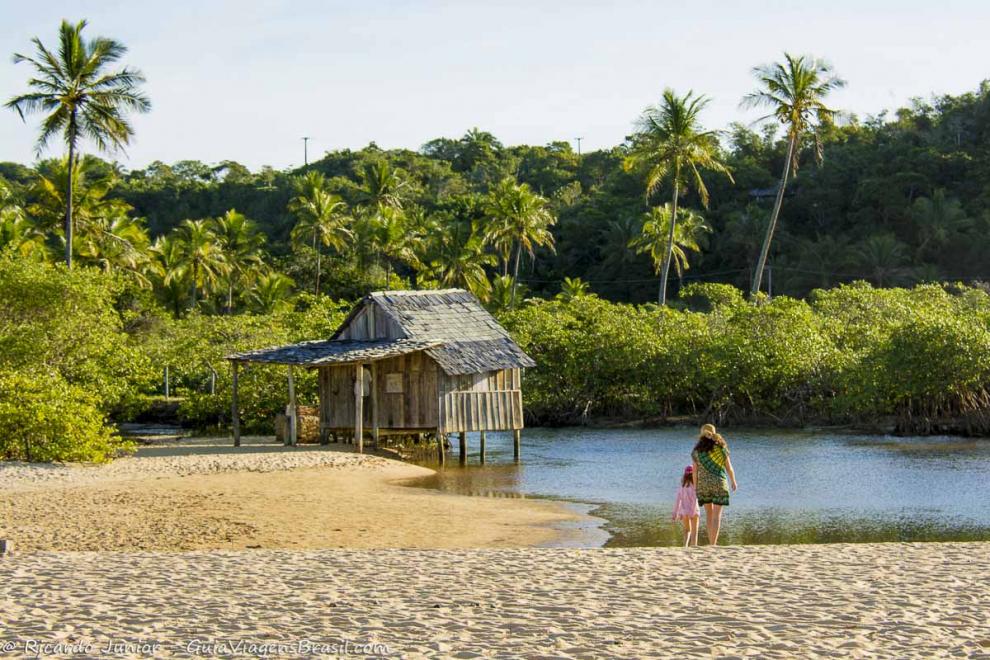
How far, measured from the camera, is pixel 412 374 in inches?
1180

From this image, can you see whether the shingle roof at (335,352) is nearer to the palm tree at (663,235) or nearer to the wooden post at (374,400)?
the wooden post at (374,400)

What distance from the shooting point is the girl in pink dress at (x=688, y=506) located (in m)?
14.6

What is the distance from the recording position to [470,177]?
90438mm

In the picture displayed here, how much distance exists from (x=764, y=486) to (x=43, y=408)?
48.4 ft

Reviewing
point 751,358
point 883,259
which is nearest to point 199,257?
point 751,358

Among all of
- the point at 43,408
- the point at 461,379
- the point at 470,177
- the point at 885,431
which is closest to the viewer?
the point at 43,408

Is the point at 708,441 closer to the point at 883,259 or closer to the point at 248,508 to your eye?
the point at 248,508

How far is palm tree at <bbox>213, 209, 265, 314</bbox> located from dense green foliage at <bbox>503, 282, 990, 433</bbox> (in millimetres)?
20920

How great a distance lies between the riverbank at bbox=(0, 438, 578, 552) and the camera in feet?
51.9

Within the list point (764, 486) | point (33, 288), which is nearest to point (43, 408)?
point (33, 288)

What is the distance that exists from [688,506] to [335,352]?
15411mm

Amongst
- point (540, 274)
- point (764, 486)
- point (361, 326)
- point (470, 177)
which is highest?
point (470, 177)

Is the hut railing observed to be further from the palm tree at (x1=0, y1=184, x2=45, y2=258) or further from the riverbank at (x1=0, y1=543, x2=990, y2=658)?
the palm tree at (x1=0, y1=184, x2=45, y2=258)

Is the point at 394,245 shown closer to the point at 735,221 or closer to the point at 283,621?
the point at 735,221
